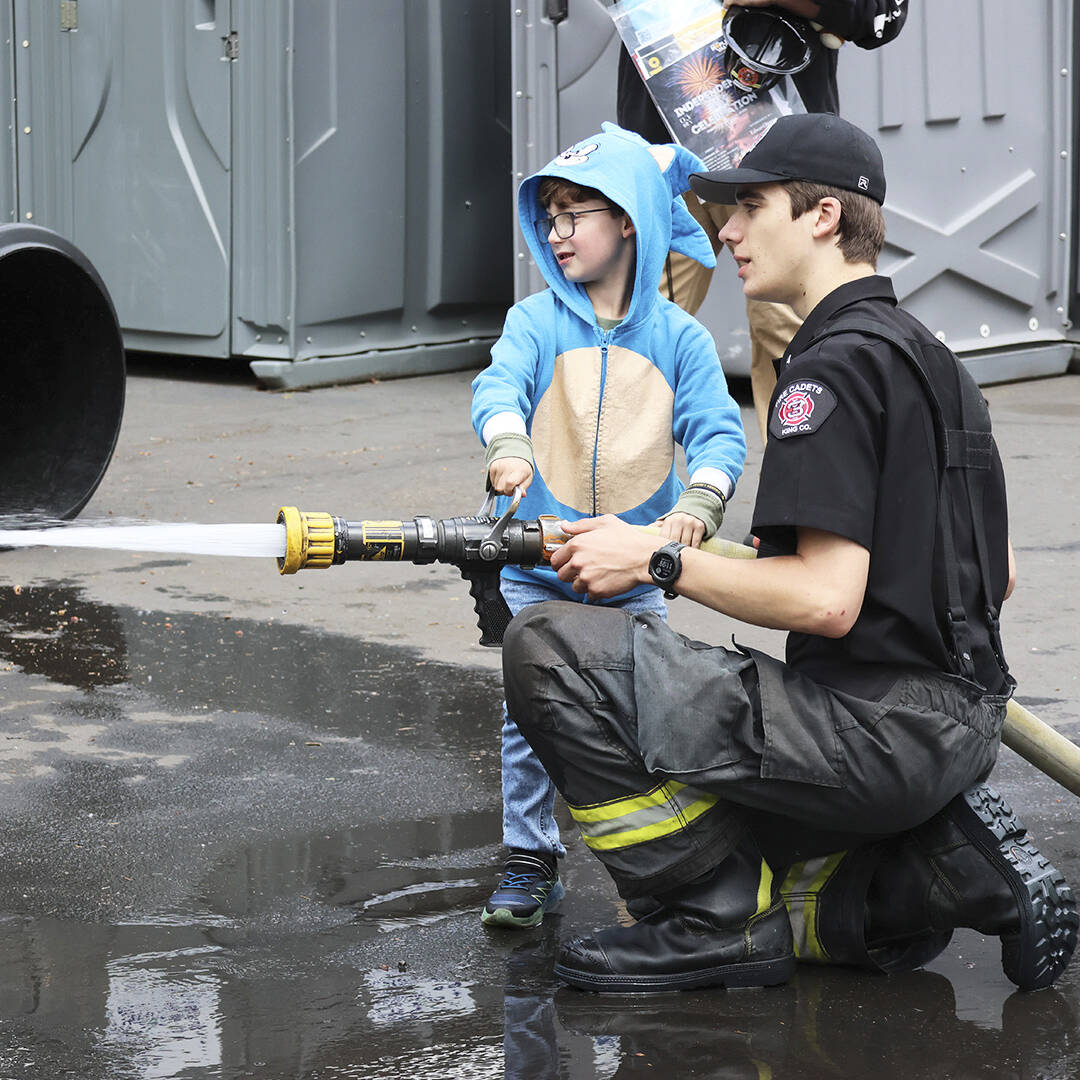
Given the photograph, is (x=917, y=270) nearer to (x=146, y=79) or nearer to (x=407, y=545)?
(x=146, y=79)

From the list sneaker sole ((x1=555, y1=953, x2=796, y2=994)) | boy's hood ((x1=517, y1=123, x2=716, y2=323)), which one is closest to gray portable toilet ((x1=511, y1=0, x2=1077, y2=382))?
boy's hood ((x1=517, y1=123, x2=716, y2=323))

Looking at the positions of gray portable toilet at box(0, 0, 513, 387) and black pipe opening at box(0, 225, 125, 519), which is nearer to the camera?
black pipe opening at box(0, 225, 125, 519)

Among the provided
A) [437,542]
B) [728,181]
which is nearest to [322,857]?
[437,542]

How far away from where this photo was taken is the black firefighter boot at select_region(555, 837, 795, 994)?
9.82 ft

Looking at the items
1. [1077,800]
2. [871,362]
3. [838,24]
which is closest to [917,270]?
[838,24]

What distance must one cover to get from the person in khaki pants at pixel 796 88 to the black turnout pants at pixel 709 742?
2.45 metres

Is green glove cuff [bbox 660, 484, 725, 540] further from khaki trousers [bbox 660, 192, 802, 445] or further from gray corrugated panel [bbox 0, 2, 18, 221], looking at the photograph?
gray corrugated panel [bbox 0, 2, 18, 221]

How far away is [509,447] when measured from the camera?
3.23m

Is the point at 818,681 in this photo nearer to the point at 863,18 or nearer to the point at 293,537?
the point at 293,537

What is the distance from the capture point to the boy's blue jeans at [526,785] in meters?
3.39

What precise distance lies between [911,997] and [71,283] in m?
3.91

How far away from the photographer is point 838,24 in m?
5.30

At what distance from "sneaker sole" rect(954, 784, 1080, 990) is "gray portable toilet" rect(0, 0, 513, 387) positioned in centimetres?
616

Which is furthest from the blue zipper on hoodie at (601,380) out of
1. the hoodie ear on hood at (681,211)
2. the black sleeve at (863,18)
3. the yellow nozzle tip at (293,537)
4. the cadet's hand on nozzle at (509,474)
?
the black sleeve at (863,18)
